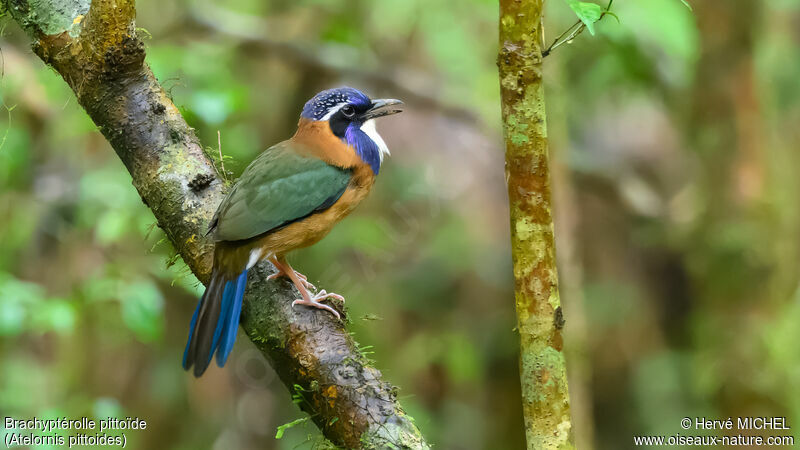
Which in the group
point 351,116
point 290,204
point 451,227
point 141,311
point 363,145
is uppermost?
point 351,116

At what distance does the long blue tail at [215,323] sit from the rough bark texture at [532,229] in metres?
0.98

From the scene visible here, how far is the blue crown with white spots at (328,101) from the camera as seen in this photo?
329 cm

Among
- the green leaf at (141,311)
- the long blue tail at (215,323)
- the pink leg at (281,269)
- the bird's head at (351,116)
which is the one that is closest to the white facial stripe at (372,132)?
the bird's head at (351,116)

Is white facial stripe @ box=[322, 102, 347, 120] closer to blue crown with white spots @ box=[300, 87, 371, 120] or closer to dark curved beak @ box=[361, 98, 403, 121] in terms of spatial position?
blue crown with white spots @ box=[300, 87, 371, 120]

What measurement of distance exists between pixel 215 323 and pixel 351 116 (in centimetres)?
121

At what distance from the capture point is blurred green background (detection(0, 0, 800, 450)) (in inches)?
177

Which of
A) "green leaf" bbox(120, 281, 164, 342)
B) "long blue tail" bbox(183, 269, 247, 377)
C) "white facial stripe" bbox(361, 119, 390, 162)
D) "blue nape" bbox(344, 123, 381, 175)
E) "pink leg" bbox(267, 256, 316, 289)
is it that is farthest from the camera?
"green leaf" bbox(120, 281, 164, 342)

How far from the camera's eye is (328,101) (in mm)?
3293

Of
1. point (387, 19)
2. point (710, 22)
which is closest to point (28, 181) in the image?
point (387, 19)

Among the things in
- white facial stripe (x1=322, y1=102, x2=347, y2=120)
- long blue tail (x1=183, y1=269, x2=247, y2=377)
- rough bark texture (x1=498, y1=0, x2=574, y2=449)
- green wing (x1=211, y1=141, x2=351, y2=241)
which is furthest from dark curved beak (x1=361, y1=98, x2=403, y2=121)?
rough bark texture (x1=498, y1=0, x2=574, y2=449)

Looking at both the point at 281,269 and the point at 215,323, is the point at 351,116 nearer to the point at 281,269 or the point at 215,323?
the point at 281,269

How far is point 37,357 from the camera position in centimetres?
643

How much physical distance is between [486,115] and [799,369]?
2.72m

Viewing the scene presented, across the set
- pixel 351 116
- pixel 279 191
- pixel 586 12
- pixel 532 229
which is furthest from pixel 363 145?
pixel 586 12
